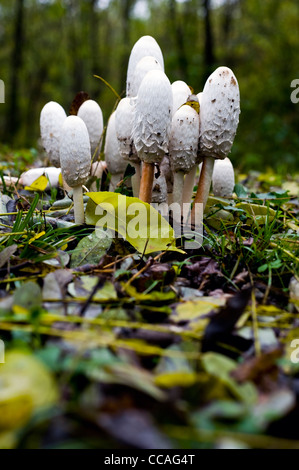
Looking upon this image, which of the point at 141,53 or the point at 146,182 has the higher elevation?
the point at 141,53

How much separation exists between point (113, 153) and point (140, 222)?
0.57 m

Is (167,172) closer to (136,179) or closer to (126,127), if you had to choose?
(136,179)

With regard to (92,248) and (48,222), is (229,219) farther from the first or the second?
(48,222)

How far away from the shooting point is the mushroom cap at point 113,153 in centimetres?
172

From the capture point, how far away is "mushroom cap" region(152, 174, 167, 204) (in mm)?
1635

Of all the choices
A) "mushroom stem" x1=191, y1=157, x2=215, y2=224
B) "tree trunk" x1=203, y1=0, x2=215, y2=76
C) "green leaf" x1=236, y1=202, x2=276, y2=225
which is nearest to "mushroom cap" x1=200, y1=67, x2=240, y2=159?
"mushroom stem" x1=191, y1=157, x2=215, y2=224

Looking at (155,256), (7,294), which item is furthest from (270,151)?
(7,294)

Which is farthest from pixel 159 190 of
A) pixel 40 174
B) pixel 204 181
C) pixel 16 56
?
pixel 16 56

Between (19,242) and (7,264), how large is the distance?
171 mm

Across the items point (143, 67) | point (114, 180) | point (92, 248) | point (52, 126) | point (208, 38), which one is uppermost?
point (208, 38)

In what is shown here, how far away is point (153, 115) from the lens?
134 centimetres

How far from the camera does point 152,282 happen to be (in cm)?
114

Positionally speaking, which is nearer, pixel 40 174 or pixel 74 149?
pixel 74 149

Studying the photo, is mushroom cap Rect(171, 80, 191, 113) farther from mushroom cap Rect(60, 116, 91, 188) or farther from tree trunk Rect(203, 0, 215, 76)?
tree trunk Rect(203, 0, 215, 76)
